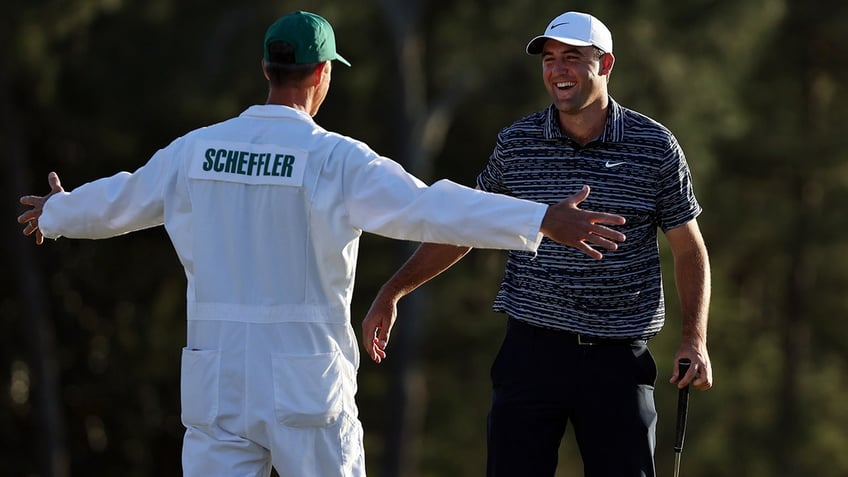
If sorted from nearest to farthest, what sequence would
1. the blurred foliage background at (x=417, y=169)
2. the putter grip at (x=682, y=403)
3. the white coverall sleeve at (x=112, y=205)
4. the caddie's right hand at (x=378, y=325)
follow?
the white coverall sleeve at (x=112, y=205) → the putter grip at (x=682, y=403) → the caddie's right hand at (x=378, y=325) → the blurred foliage background at (x=417, y=169)

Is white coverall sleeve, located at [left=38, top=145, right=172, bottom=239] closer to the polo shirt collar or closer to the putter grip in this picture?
the polo shirt collar

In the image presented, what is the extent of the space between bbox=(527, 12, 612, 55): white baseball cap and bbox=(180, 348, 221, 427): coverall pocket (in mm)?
1417

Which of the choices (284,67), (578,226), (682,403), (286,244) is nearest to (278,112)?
(284,67)

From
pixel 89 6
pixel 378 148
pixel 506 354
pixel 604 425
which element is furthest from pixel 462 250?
pixel 378 148

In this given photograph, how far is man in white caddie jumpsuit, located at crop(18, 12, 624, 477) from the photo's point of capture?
416 centimetres

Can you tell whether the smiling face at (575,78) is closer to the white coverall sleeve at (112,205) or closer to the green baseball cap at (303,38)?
the green baseball cap at (303,38)

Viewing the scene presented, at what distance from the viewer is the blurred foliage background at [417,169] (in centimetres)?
1689

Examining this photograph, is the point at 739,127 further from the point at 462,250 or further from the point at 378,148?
the point at 462,250

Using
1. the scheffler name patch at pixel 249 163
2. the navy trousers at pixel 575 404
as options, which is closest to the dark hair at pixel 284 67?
the scheffler name patch at pixel 249 163

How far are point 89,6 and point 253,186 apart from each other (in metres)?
12.8

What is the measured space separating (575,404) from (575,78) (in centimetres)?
100

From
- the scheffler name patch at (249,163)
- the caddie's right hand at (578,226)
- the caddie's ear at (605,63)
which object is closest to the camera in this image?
the caddie's right hand at (578,226)

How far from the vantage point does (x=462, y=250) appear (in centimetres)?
509

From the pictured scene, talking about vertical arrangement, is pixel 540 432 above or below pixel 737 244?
below
